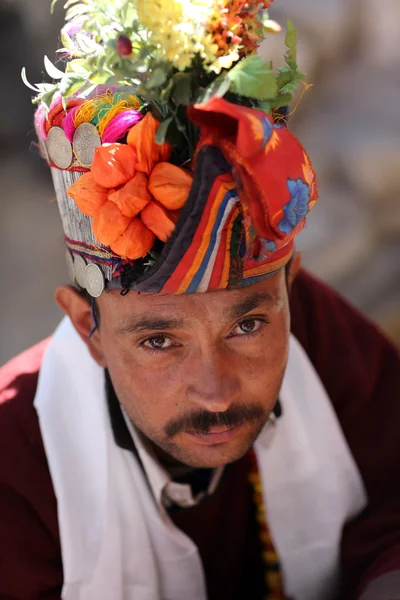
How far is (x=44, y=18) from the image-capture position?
16.1ft

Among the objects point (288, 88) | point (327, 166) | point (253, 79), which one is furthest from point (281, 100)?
point (327, 166)

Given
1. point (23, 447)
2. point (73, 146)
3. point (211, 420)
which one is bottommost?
point (23, 447)

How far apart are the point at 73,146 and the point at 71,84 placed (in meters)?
0.14

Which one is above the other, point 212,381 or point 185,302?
point 185,302

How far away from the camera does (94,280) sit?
1.48 metres

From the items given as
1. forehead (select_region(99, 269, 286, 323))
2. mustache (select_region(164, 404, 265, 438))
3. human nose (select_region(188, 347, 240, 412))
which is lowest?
mustache (select_region(164, 404, 265, 438))

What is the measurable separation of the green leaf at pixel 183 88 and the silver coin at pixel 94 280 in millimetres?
360

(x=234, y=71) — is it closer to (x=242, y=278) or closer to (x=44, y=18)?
(x=242, y=278)

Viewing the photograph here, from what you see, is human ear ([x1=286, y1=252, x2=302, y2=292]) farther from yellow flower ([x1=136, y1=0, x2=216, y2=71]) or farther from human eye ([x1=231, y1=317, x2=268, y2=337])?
yellow flower ([x1=136, y1=0, x2=216, y2=71])

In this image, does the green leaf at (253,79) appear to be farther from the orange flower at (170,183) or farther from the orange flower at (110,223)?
the orange flower at (110,223)

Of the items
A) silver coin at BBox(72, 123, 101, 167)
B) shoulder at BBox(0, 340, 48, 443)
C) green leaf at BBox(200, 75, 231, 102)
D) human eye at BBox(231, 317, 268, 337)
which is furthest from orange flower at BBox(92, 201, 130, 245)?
shoulder at BBox(0, 340, 48, 443)

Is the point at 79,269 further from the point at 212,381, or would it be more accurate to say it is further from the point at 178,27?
the point at 178,27

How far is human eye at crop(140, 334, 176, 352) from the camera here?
1.49m

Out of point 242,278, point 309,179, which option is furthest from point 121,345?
point 309,179
